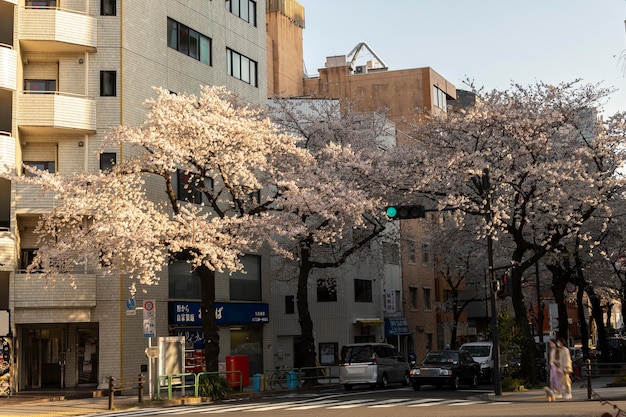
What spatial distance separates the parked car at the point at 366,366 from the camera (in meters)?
34.1

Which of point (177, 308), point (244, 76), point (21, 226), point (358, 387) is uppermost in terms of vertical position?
point (244, 76)

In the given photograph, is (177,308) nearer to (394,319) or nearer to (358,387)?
(358,387)

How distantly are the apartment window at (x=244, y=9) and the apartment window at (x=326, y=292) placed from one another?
51.6 ft

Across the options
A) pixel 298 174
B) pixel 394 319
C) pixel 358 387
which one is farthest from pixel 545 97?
pixel 394 319

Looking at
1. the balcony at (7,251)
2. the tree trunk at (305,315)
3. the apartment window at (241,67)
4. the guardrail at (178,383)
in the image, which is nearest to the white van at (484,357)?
the tree trunk at (305,315)

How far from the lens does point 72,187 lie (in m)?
29.1

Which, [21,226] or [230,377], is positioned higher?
[21,226]

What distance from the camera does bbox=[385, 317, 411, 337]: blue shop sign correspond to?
55031 millimetres

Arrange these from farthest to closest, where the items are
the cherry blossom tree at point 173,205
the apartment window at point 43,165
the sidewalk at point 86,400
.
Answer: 1. the apartment window at point 43,165
2. the cherry blossom tree at point 173,205
3. the sidewalk at point 86,400

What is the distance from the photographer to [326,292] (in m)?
51.1

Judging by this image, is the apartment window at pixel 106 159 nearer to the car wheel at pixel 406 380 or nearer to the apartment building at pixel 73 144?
the apartment building at pixel 73 144

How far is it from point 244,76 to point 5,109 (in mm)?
13185

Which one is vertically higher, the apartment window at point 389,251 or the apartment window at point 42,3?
the apartment window at point 42,3

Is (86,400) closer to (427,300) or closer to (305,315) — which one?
(305,315)
